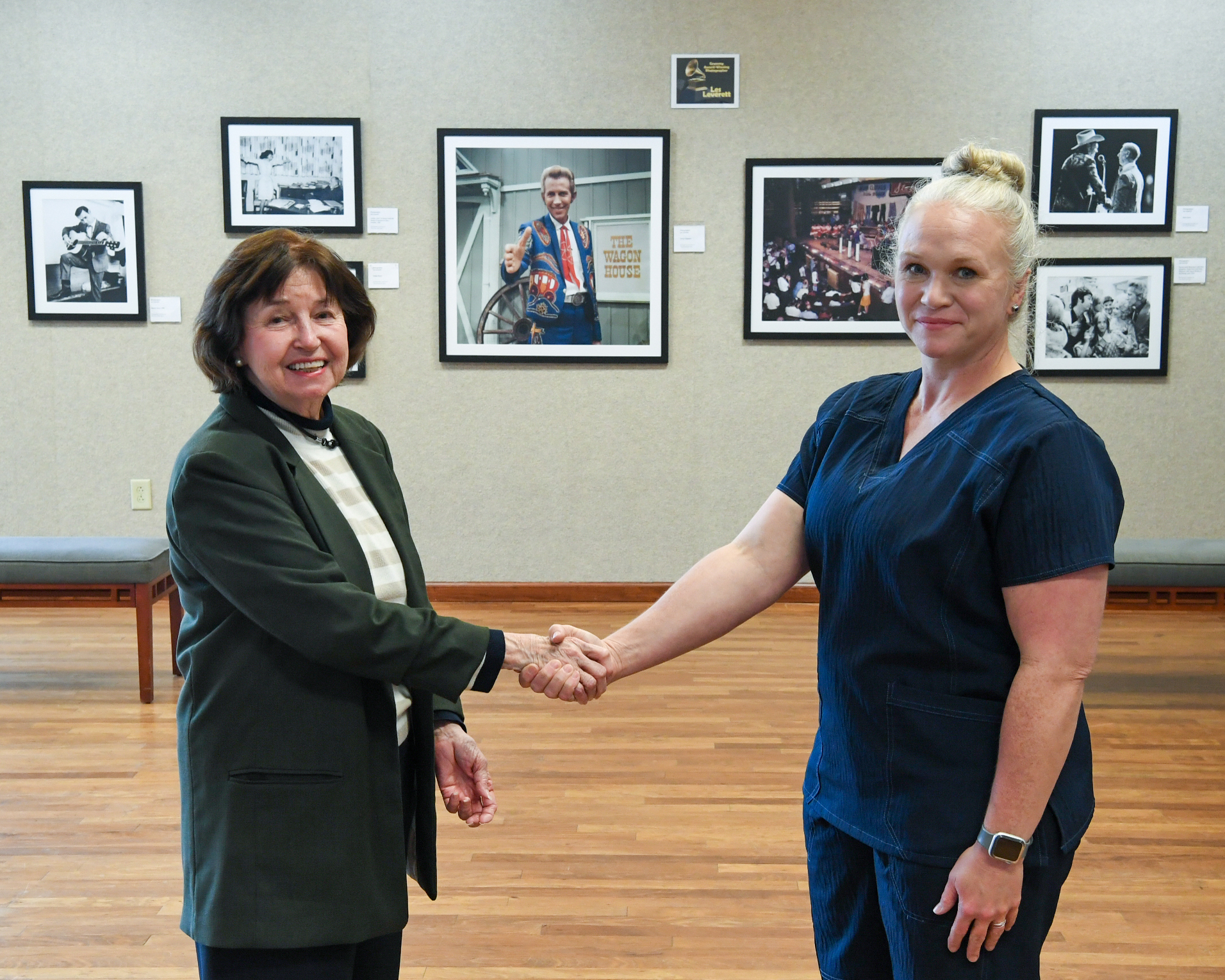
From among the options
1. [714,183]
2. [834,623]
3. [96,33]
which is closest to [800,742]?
[834,623]

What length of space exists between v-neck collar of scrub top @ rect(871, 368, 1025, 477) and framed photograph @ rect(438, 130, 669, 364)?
426cm

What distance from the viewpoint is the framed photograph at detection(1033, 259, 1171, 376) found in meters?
5.66

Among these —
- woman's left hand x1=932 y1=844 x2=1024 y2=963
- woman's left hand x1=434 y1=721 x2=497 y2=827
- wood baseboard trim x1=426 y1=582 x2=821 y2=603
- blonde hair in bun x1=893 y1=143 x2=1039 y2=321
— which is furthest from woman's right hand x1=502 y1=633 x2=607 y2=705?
wood baseboard trim x1=426 y1=582 x2=821 y2=603

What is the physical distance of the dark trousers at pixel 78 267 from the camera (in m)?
5.72

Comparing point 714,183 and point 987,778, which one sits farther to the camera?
point 714,183

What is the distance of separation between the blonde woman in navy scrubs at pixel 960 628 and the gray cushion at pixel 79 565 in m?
3.45

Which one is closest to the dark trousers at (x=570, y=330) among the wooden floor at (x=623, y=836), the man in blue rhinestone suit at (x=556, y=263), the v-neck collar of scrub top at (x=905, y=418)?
the man in blue rhinestone suit at (x=556, y=263)

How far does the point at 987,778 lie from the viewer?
130 cm

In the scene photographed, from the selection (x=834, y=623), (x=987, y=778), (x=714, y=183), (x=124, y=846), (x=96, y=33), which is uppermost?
(x=96, y=33)

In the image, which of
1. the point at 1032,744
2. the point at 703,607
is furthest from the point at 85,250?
the point at 1032,744

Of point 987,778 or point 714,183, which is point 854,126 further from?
point 987,778

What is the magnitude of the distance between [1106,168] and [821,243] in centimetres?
151

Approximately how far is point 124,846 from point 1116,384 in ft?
16.9

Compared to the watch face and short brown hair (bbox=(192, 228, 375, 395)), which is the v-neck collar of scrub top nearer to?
the watch face
